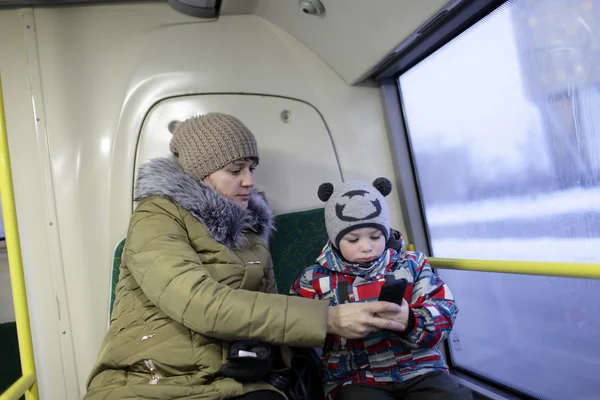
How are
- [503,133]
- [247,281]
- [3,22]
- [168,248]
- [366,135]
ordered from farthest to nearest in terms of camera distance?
[366,135] → [3,22] → [503,133] → [247,281] → [168,248]

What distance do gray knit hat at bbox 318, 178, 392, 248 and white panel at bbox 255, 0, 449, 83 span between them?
70cm

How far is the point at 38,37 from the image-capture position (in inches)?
88.5

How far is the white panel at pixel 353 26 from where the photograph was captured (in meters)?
1.89

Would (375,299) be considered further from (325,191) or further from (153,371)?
(153,371)

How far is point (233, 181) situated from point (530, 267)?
43.4 inches

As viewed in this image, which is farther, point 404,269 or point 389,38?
point 389,38

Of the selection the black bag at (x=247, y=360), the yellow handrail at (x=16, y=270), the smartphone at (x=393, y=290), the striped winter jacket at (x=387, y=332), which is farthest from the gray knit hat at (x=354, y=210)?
the yellow handrail at (x=16, y=270)

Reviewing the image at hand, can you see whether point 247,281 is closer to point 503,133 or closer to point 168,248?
point 168,248

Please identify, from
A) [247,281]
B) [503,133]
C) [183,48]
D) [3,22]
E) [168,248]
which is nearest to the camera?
[168,248]

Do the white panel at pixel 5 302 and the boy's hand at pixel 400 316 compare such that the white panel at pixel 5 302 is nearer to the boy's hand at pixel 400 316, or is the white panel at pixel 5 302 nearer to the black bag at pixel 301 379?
the black bag at pixel 301 379

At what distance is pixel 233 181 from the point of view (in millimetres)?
1795

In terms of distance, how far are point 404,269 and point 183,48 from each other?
1.57 meters

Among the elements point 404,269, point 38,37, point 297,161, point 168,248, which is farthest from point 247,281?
point 38,37

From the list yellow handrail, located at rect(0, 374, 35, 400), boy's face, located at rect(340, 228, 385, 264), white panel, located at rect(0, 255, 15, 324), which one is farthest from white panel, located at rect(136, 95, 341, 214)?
white panel, located at rect(0, 255, 15, 324)
